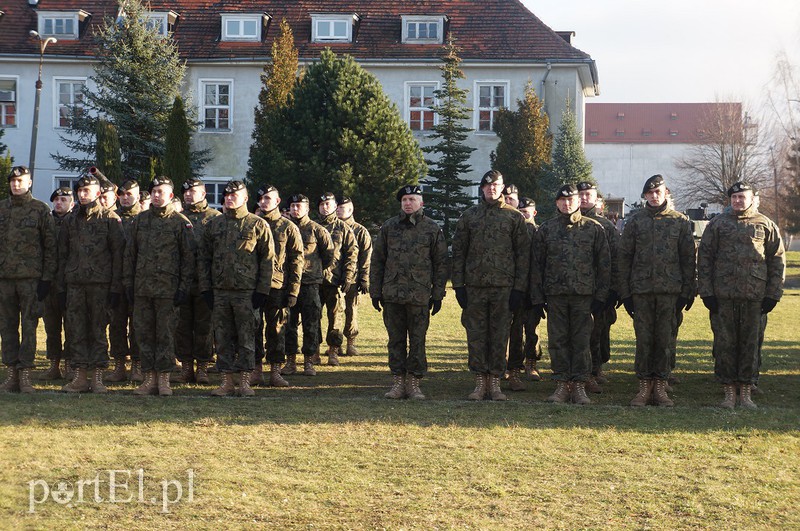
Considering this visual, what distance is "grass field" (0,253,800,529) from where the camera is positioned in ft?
21.5

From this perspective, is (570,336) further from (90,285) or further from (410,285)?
(90,285)

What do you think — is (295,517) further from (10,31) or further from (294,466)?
(10,31)

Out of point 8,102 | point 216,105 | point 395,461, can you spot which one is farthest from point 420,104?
point 395,461

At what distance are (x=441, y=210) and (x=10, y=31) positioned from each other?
63.4 feet

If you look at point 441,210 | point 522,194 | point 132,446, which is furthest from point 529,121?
point 132,446

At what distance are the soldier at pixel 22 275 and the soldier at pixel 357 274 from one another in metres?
4.81

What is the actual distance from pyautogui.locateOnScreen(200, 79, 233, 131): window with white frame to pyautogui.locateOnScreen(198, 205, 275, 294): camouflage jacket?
97.9 ft

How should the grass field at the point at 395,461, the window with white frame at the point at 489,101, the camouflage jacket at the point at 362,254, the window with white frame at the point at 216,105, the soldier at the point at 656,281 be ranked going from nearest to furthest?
the grass field at the point at 395,461, the soldier at the point at 656,281, the camouflage jacket at the point at 362,254, the window with white frame at the point at 489,101, the window with white frame at the point at 216,105

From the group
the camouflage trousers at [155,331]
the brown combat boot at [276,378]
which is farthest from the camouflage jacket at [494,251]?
the camouflage trousers at [155,331]

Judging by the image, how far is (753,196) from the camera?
11109 mm

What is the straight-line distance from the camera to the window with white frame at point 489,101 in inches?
1566

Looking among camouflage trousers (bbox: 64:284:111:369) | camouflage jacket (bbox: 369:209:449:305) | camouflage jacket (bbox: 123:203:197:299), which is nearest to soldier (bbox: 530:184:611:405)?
camouflage jacket (bbox: 369:209:449:305)

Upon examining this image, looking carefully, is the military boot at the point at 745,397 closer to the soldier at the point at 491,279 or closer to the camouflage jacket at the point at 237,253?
the soldier at the point at 491,279

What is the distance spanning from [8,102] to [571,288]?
34.9 meters
